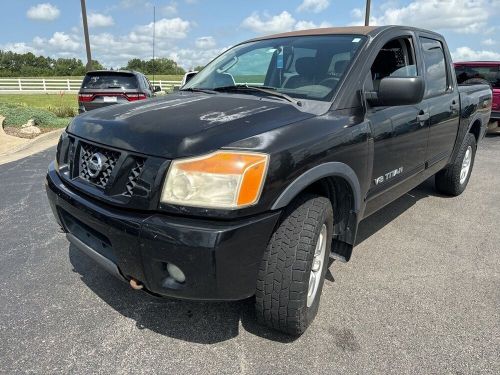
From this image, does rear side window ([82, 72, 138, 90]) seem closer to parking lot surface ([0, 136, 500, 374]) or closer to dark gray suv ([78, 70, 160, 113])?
dark gray suv ([78, 70, 160, 113])

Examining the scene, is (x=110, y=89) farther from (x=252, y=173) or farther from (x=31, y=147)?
(x=252, y=173)

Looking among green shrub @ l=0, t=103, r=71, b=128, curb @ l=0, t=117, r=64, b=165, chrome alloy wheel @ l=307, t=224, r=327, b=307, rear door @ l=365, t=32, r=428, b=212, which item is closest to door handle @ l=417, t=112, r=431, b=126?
rear door @ l=365, t=32, r=428, b=212

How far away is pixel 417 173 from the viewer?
3789 mm

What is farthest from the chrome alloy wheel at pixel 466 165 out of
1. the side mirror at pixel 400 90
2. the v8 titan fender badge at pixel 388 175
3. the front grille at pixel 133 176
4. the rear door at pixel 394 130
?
the front grille at pixel 133 176

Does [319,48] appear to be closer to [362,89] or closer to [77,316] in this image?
[362,89]

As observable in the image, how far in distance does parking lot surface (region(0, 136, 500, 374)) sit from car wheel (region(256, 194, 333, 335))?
220 millimetres

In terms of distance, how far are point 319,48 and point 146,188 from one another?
1.84m

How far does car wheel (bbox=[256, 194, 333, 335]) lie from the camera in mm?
2170

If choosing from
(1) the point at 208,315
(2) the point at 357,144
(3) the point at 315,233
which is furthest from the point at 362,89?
(1) the point at 208,315

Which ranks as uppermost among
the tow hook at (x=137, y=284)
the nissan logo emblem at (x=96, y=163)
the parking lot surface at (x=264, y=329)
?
the nissan logo emblem at (x=96, y=163)

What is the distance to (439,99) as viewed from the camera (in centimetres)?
400

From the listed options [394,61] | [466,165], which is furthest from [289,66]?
[466,165]

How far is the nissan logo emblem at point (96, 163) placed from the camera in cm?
232

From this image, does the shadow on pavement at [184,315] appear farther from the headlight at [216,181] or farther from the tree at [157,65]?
the tree at [157,65]
